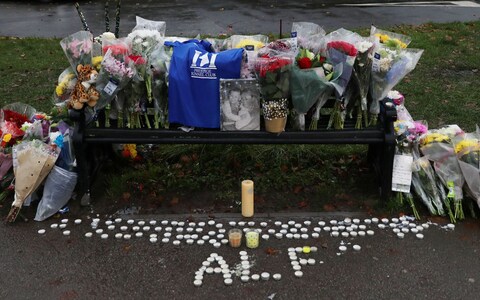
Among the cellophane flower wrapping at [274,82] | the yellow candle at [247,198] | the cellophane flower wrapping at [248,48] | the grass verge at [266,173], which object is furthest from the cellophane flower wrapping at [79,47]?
the yellow candle at [247,198]

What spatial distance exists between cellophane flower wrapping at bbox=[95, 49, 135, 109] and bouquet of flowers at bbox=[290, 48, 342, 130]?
1.25 metres

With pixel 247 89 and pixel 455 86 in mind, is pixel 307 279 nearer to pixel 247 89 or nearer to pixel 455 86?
pixel 247 89

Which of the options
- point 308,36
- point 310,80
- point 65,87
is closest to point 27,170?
point 65,87

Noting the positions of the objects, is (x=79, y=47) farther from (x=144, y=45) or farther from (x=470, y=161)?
(x=470, y=161)

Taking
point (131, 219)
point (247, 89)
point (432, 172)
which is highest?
point (247, 89)

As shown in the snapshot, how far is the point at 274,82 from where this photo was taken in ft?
12.9

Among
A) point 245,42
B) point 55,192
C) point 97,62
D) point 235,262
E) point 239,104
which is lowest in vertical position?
point 235,262

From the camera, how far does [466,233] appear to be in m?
3.88

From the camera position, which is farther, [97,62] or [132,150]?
[132,150]

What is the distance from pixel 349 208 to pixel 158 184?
5.22 feet

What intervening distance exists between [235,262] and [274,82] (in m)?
1.32

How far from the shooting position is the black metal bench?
4129mm

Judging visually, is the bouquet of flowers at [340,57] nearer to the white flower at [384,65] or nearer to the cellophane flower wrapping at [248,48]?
the white flower at [384,65]

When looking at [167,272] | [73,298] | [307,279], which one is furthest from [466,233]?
[73,298]
